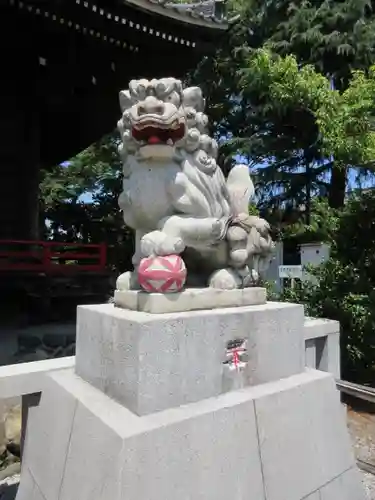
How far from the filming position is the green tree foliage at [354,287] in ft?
14.5

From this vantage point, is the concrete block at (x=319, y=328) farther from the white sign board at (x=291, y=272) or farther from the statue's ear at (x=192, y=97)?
the white sign board at (x=291, y=272)

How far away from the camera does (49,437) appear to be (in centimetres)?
180

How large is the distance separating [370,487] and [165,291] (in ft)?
6.83

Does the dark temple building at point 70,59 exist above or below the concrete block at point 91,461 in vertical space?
above

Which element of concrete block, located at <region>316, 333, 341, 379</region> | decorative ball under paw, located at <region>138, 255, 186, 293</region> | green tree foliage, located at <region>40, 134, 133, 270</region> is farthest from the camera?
green tree foliage, located at <region>40, 134, 133, 270</region>

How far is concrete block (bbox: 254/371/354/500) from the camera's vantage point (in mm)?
1666

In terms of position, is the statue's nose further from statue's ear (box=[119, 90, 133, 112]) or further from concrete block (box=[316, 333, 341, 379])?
concrete block (box=[316, 333, 341, 379])

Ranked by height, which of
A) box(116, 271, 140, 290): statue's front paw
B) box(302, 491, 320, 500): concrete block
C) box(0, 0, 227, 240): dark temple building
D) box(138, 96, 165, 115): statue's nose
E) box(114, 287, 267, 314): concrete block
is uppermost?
box(0, 0, 227, 240): dark temple building

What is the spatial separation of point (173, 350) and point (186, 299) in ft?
0.77

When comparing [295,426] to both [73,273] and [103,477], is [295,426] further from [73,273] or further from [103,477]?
[73,273]

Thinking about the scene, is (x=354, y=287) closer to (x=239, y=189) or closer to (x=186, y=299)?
(x=239, y=189)

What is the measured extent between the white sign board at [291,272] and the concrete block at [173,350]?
123 inches

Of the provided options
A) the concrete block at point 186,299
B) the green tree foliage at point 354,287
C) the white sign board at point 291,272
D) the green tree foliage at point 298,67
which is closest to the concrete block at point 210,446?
the concrete block at point 186,299

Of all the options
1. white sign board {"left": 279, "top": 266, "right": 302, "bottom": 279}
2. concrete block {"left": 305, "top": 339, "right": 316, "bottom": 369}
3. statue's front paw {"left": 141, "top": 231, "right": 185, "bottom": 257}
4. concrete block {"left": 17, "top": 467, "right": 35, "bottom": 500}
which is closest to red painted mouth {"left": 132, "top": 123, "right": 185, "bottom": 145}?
statue's front paw {"left": 141, "top": 231, "right": 185, "bottom": 257}
